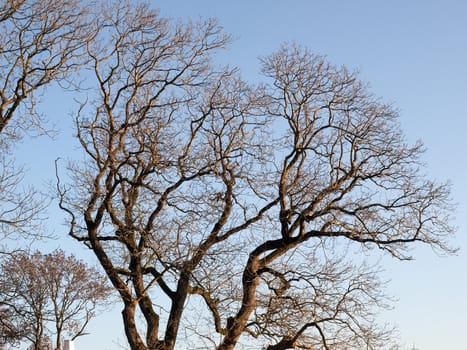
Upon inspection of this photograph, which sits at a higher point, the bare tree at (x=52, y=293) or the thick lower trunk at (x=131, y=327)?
the bare tree at (x=52, y=293)

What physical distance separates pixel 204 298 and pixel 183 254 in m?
1.20

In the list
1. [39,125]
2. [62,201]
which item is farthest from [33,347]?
[39,125]

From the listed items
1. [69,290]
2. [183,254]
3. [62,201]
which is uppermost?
[69,290]

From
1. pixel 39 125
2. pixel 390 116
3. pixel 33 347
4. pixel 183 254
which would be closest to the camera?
pixel 39 125

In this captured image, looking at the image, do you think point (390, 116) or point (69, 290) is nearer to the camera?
point (390, 116)

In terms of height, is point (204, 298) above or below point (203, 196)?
below

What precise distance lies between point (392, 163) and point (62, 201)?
6588 mm

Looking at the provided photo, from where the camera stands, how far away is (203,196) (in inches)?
601

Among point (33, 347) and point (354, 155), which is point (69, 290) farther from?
point (354, 155)

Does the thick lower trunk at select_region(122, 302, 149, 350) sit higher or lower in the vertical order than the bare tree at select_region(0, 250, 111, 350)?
lower

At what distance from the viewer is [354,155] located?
15.2 metres

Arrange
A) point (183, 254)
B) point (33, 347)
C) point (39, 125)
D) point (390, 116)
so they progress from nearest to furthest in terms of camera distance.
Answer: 1. point (39, 125)
2. point (183, 254)
3. point (390, 116)
4. point (33, 347)

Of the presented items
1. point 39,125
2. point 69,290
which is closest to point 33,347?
point 69,290

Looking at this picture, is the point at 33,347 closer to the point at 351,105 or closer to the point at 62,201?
the point at 62,201
